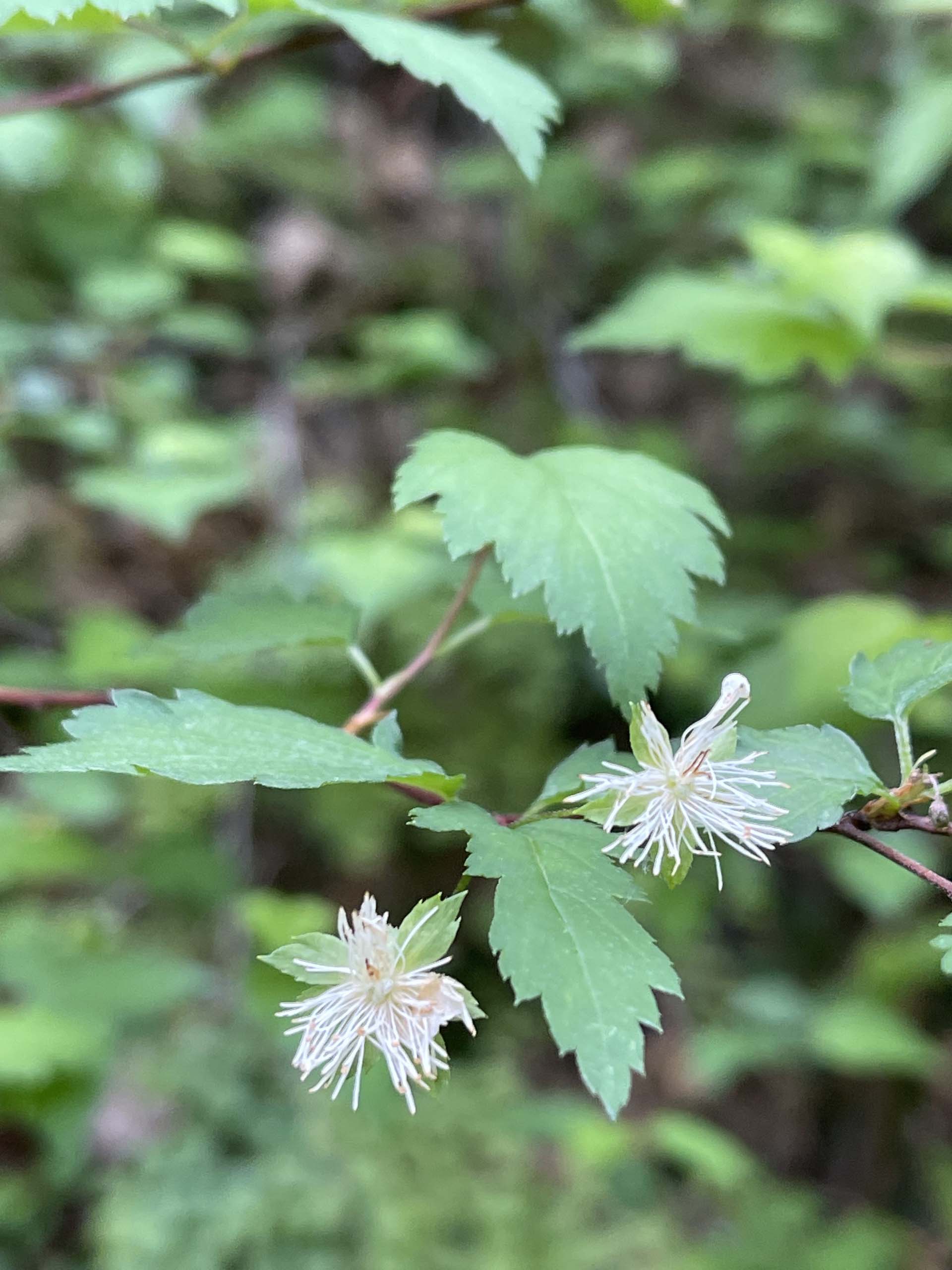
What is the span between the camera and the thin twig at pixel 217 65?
655 millimetres

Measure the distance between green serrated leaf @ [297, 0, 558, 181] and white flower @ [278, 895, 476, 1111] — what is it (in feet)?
1.36

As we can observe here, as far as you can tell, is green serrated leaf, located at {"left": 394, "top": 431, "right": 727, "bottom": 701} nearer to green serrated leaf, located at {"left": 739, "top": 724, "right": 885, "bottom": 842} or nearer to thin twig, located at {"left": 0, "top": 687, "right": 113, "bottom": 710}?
green serrated leaf, located at {"left": 739, "top": 724, "right": 885, "bottom": 842}

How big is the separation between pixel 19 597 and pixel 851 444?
5.00ft

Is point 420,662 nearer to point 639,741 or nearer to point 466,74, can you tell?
point 639,741

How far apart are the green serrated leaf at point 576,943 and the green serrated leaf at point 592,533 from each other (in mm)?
99

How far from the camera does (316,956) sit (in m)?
0.39

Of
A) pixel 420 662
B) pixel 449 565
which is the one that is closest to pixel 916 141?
pixel 449 565

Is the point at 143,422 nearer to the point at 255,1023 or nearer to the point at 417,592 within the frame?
the point at 417,592

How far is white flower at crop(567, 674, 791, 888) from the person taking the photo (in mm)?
388

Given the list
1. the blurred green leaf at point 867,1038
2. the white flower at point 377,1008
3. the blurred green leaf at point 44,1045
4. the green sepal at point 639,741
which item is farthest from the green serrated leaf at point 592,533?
the blurred green leaf at point 867,1038

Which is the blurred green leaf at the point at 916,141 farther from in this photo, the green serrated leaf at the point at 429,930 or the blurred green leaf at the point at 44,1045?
the blurred green leaf at the point at 44,1045

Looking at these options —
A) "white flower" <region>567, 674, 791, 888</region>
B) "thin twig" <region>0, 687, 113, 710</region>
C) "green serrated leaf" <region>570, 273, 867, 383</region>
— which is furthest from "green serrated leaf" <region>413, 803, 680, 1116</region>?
"green serrated leaf" <region>570, 273, 867, 383</region>

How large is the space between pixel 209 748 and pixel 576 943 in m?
0.16

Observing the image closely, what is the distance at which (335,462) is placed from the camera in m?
1.98
